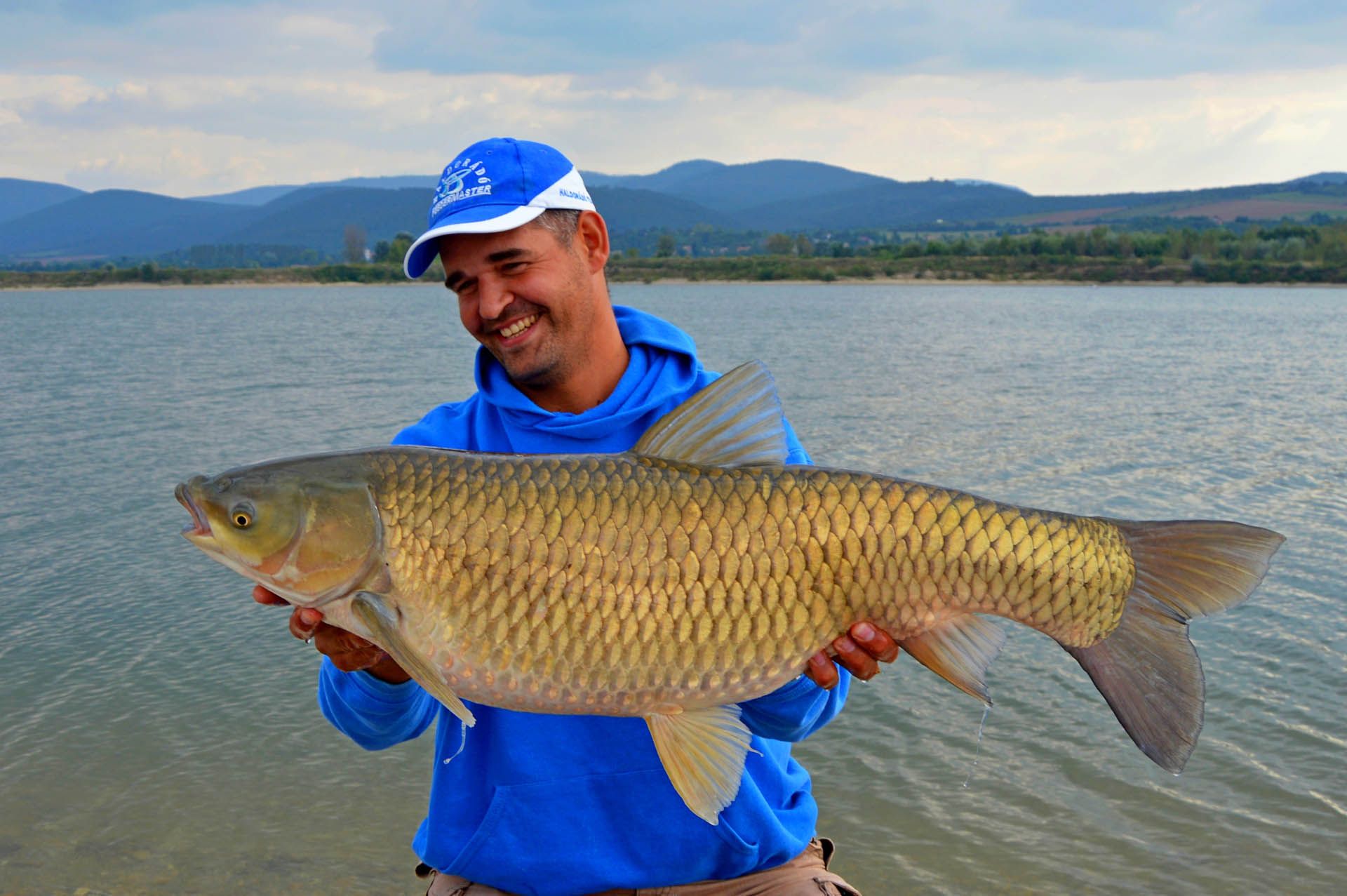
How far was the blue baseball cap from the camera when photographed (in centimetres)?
285

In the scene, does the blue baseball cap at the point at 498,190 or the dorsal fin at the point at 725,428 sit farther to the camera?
the blue baseball cap at the point at 498,190

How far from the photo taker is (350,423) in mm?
15133

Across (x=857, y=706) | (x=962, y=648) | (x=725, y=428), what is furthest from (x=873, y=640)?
(x=857, y=706)

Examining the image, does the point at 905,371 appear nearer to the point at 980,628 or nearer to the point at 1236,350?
the point at 1236,350

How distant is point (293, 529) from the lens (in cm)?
233

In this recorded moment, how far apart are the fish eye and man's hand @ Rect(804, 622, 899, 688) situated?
48.8 inches

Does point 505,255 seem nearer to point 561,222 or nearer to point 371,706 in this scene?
point 561,222

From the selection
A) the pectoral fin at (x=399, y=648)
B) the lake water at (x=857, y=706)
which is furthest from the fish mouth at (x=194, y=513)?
the lake water at (x=857, y=706)

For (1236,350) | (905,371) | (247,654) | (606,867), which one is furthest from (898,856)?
(1236,350)

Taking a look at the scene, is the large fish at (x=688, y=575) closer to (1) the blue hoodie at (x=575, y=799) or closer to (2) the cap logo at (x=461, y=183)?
(1) the blue hoodie at (x=575, y=799)

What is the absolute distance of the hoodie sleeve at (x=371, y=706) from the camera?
2.72m

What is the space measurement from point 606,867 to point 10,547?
801cm

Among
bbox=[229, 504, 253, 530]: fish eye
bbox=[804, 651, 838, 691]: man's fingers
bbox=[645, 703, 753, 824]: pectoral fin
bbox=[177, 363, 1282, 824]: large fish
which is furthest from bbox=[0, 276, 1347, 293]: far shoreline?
bbox=[229, 504, 253, 530]: fish eye

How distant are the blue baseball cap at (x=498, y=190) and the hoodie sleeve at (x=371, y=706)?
3.74 ft
